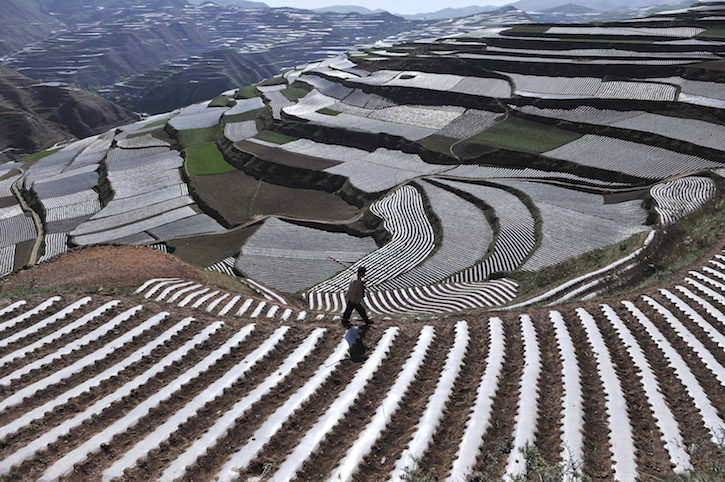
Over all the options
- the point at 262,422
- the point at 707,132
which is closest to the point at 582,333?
the point at 262,422

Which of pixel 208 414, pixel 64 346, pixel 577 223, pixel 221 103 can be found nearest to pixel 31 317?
pixel 64 346

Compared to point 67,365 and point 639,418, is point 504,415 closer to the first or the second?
point 639,418

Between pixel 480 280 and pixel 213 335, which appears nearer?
pixel 213 335

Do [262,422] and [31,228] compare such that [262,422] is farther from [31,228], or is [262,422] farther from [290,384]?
[31,228]

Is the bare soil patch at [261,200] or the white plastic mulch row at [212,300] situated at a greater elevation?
the white plastic mulch row at [212,300]

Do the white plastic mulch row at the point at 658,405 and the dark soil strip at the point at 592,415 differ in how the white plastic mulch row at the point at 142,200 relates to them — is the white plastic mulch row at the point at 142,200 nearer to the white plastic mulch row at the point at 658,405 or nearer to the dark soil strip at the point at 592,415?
the dark soil strip at the point at 592,415

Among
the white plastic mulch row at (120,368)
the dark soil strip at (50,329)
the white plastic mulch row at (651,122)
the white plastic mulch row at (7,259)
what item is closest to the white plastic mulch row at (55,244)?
the white plastic mulch row at (7,259)

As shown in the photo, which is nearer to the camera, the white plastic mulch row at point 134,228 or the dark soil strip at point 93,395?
the dark soil strip at point 93,395
